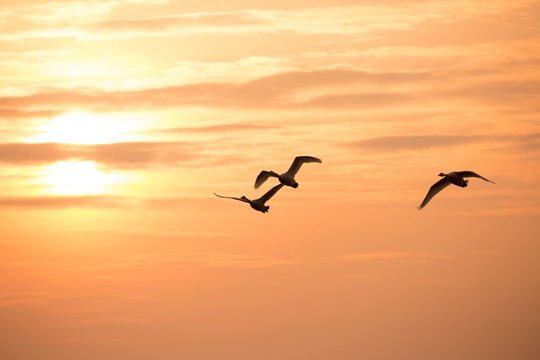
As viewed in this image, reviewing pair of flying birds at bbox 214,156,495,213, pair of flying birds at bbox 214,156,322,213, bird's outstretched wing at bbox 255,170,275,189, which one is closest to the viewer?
pair of flying birds at bbox 214,156,495,213

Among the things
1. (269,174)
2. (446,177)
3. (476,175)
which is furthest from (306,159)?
(476,175)

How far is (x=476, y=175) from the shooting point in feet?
430

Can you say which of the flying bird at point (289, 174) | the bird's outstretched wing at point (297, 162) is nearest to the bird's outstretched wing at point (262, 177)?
the flying bird at point (289, 174)

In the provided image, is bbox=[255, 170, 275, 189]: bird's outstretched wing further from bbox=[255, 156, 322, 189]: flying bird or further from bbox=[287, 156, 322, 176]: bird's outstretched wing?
bbox=[287, 156, 322, 176]: bird's outstretched wing

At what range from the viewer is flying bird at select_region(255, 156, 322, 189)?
489 ft

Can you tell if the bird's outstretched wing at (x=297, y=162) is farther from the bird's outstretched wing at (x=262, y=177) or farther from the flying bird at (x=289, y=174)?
the bird's outstretched wing at (x=262, y=177)

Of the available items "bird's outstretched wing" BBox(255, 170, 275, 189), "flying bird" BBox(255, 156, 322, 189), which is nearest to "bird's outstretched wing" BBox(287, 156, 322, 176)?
"flying bird" BBox(255, 156, 322, 189)

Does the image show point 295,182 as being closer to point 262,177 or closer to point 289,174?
point 289,174

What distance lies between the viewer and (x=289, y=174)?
150625mm

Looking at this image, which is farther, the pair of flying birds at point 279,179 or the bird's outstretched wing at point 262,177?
the bird's outstretched wing at point 262,177

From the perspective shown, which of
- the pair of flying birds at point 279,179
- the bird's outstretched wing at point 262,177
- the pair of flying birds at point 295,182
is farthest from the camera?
the bird's outstretched wing at point 262,177

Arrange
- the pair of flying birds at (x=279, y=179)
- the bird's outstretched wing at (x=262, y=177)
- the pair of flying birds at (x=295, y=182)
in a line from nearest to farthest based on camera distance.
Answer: the pair of flying birds at (x=295, y=182) → the pair of flying birds at (x=279, y=179) → the bird's outstretched wing at (x=262, y=177)

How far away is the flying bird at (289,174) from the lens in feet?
489

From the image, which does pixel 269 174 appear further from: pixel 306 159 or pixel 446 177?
pixel 446 177
